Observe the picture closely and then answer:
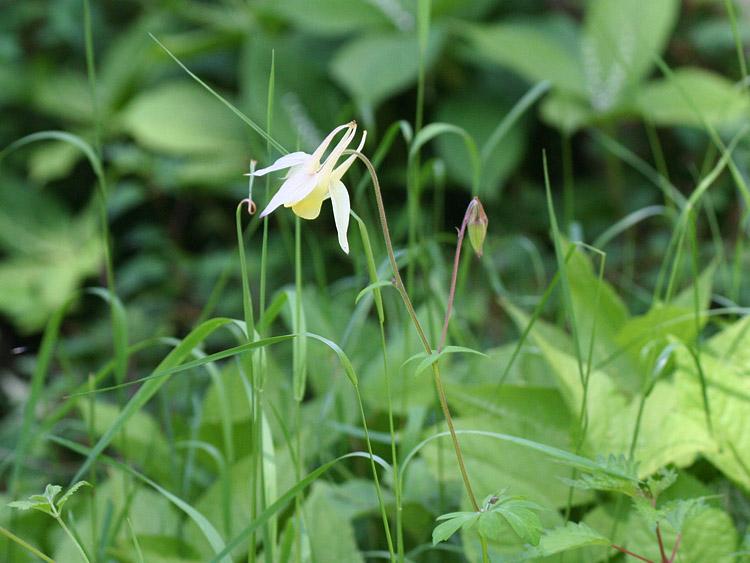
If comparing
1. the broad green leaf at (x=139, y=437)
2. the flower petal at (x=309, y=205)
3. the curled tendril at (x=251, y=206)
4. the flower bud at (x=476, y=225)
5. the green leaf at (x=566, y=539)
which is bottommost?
the broad green leaf at (x=139, y=437)

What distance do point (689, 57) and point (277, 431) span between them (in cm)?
180

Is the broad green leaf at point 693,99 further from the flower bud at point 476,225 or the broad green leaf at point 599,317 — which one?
the flower bud at point 476,225

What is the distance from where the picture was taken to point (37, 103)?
2.45m

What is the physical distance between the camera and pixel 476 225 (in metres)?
0.49

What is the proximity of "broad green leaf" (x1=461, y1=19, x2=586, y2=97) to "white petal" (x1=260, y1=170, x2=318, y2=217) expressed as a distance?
1460 mm

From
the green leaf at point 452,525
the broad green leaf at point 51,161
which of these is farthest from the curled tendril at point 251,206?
the broad green leaf at point 51,161

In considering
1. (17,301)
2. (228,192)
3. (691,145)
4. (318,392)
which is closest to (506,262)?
(691,145)

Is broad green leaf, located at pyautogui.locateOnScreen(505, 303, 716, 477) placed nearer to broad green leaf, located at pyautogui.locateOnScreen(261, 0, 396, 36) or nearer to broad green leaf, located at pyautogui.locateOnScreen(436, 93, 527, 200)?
broad green leaf, located at pyautogui.locateOnScreen(436, 93, 527, 200)

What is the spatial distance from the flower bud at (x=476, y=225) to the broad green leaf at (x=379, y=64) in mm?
1365

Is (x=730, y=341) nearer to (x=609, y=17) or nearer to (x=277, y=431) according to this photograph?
(x=277, y=431)

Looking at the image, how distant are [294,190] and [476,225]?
0.11 meters

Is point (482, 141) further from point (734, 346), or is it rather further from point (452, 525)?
point (452, 525)

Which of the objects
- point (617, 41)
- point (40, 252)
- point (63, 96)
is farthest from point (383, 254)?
point (63, 96)

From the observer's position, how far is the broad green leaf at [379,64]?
1.87 metres
